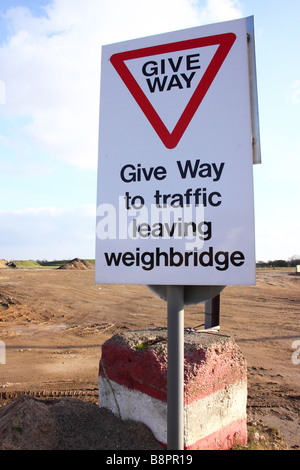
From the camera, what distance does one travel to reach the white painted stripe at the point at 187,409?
2432 millimetres

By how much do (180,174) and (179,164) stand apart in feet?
0.15

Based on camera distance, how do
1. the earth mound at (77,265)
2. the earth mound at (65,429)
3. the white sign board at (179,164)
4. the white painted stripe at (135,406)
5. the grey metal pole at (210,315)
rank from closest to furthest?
the white sign board at (179,164) < the earth mound at (65,429) < the white painted stripe at (135,406) < the grey metal pole at (210,315) < the earth mound at (77,265)

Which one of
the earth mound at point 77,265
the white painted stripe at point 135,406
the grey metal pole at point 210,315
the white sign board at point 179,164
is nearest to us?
the white sign board at point 179,164

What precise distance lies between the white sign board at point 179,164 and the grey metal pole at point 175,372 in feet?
0.36

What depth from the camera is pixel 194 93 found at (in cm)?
147

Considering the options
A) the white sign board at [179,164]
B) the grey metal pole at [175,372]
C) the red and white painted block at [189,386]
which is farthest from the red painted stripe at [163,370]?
the white sign board at [179,164]

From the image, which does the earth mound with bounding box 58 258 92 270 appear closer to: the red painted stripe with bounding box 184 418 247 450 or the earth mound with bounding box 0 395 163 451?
the earth mound with bounding box 0 395 163 451

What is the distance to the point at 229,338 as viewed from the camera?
2986 mm

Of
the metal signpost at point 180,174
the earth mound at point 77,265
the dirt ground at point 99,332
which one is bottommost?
the dirt ground at point 99,332

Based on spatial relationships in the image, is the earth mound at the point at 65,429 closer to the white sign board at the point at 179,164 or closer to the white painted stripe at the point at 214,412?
the white painted stripe at the point at 214,412

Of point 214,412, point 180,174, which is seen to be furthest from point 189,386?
point 180,174

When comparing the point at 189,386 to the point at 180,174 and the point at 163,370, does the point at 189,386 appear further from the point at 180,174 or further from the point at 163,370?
the point at 180,174
